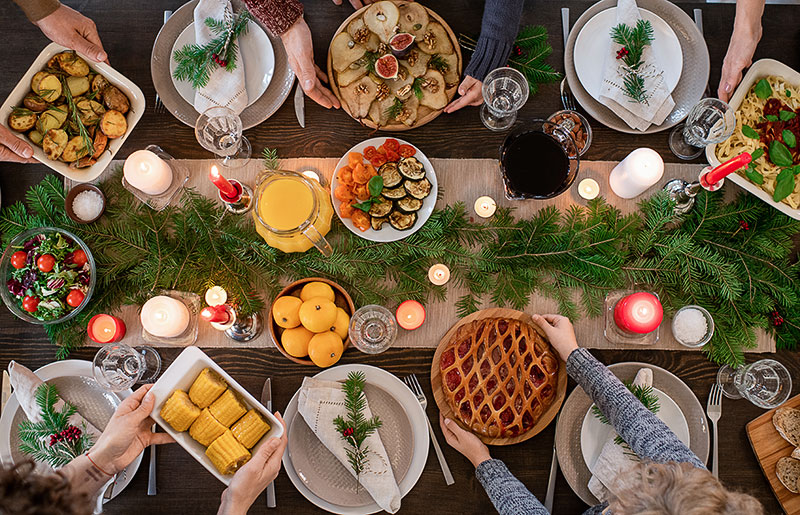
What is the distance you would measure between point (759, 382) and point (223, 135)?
1.80 meters

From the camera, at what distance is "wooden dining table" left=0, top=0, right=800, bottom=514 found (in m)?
1.45

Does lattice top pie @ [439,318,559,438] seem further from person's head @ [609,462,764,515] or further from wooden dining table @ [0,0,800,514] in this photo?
person's head @ [609,462,764,515]

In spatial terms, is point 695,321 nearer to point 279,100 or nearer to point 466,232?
point 466,232

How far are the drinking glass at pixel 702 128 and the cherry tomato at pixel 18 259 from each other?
2.03 metres

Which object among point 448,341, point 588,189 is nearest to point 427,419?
point 448,341

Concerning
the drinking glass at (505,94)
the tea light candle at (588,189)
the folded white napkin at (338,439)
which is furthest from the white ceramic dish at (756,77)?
the folded white napkin at (338,439)

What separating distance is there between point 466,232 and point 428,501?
83cm

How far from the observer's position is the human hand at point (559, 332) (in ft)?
4.63

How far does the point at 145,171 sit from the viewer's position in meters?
1.42

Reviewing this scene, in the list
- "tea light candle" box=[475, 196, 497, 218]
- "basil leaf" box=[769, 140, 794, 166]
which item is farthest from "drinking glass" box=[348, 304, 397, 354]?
"basil leaf" box=[769, 140, 794, 166]

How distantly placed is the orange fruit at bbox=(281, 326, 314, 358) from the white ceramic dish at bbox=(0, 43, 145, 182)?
0.75 metres

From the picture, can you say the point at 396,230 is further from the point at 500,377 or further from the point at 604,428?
the point at 604,428

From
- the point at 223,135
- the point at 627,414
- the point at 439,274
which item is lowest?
the point at 627,414

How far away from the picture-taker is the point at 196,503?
1.45m
